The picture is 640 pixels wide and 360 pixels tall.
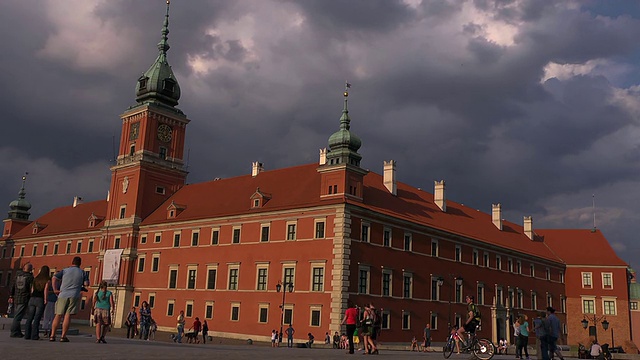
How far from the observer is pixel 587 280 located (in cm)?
6569

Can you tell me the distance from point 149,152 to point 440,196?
28.1m

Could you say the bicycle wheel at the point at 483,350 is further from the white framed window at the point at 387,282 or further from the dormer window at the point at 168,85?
the dormer window at the point at 168,85

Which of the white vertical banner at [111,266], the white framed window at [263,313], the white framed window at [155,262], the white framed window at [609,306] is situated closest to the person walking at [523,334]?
the white framed window at [263,313]

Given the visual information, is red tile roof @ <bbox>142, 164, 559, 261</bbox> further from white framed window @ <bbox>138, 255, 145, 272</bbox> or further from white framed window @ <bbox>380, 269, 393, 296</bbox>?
white framed window @ <bbox>380, 269, 393, 296</bbox>

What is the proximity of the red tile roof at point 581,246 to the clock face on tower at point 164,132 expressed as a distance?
44907 millimetres

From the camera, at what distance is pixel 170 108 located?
197ft

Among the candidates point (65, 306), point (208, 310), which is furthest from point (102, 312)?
point (208, 310)

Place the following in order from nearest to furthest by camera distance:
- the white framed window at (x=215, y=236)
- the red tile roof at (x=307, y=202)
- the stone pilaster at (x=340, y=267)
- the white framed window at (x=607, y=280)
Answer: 1. the stone pilaster at (x=340, y=267)
2. the red tile roof at (x=307, y=202)
3. the white framed window at (x=215, y=236)
4. the white framed window at (x=607, y=280)

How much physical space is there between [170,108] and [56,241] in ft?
74.3

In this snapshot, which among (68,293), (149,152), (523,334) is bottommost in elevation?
(523,334)

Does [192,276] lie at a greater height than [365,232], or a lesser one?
lesser

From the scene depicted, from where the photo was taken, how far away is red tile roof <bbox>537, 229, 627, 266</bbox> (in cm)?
6638

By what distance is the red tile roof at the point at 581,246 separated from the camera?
66375 mm

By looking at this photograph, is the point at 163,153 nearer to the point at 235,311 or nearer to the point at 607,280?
the point at 235,311
